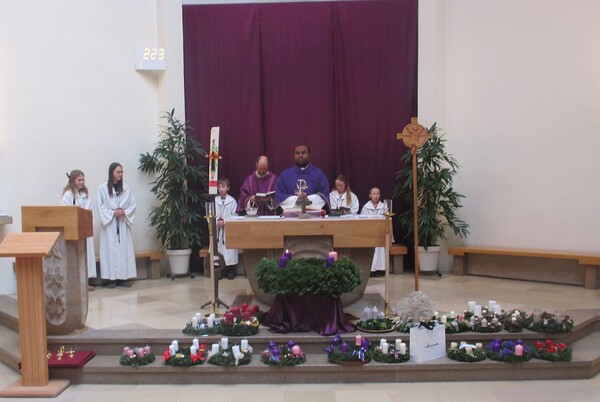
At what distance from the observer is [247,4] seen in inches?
337

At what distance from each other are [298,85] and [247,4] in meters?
1.45

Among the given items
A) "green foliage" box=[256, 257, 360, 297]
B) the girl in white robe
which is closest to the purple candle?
"green foliage" box=[256, 257, 360, 297]

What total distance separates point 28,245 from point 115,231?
3634 mm

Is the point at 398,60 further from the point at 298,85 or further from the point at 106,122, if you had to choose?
the point at 106,122

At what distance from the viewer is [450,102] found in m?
8.52

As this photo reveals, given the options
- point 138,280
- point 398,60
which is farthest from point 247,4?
point 138,280

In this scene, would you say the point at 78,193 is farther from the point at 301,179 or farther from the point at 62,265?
the point at 301,179

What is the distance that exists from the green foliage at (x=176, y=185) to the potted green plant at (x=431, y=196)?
299cm

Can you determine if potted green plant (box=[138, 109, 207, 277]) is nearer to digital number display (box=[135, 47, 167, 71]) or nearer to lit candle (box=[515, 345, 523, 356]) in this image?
digital number display (box=[135, 47, 167, 71])

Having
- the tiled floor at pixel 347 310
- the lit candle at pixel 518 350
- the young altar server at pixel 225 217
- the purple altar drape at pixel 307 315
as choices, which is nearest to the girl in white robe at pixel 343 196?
the tiled floor at pixel 347 310

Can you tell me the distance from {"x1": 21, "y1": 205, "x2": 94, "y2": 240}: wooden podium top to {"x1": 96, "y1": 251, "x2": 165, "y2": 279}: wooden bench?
332 cm

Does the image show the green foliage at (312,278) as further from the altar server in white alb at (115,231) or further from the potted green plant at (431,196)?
the altar server in white alb at (115,231)

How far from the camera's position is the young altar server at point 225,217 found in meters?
8.25

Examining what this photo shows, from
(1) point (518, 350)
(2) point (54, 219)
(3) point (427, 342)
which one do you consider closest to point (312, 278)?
(3) point (427, 342)
